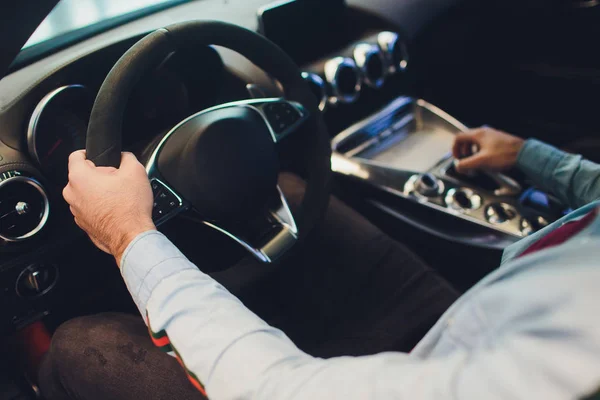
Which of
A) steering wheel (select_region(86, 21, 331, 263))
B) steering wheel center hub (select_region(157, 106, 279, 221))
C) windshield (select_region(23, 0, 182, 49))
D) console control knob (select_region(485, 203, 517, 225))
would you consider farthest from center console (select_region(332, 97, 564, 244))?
windshield (select_region(23, 0, 182, 49))

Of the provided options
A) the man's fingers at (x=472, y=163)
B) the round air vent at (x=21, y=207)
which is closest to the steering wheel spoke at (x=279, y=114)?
the round air vent at (x=21, y=207)

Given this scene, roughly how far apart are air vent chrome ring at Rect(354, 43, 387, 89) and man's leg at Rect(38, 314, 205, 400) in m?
0.87

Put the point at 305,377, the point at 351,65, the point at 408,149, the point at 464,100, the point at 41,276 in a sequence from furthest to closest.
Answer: the point at 464,100 → the point at 408,149 → the point at 351,65 → the point at 41,276 → the point at 305,377

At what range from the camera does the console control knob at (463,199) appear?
1290 mm

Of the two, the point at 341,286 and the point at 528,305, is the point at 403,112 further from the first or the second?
the point at 528,305

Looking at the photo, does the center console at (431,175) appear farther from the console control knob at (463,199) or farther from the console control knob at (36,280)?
the console control knob at (36,280)

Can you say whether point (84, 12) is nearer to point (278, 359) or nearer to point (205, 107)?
point (205, 107)

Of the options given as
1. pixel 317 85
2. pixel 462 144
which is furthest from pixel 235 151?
pixel 462 144

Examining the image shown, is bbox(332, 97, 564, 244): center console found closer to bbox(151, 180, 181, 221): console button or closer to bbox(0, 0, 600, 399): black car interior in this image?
bbox(0, 0, 600, 399): black car interior

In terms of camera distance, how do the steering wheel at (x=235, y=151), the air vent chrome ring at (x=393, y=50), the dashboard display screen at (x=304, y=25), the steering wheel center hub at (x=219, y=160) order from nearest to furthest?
the steering wheel at (x=235, y=151), the steering wheel center hub at (x=219, y=160), the dashboard display screen at (x=304, y=25), the air vent chrome ring at (x=393, y=50)

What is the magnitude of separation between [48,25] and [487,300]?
1.05 m

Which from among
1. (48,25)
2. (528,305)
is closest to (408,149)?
(48,25)

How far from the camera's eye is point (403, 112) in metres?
1.61

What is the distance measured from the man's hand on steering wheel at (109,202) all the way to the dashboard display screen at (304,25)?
62 cm
